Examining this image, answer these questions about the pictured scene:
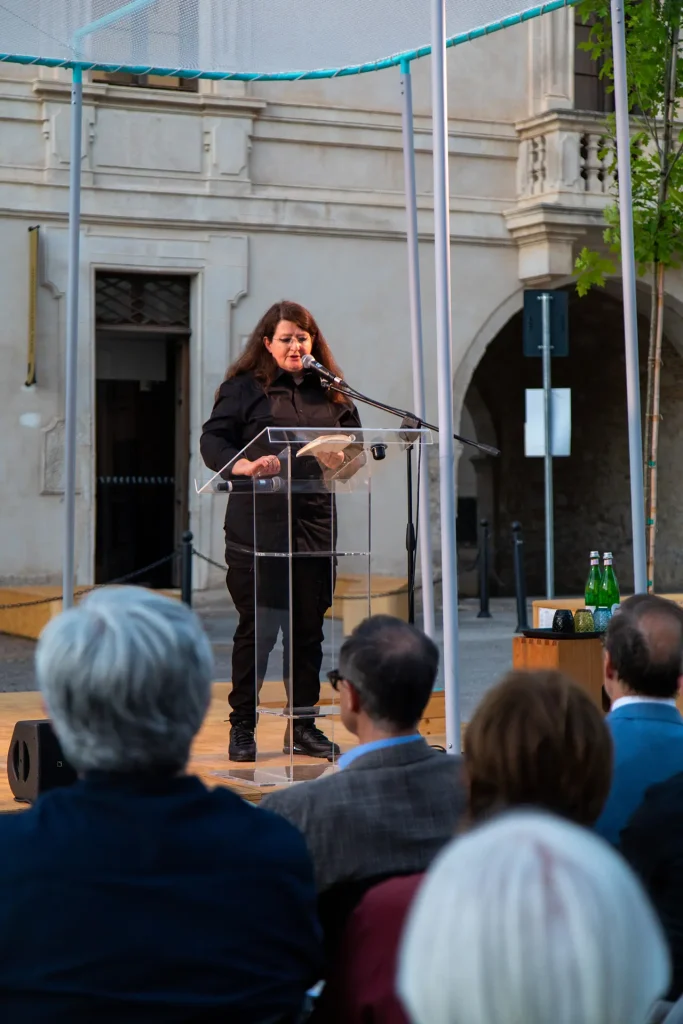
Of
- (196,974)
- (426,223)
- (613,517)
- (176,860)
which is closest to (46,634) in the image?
(176,860)

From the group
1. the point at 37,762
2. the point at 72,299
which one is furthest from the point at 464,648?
the point at 37,762

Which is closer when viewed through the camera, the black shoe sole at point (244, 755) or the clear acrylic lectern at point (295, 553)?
the clear acrylic lectern at point (295, 553)

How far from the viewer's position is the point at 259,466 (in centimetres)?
507

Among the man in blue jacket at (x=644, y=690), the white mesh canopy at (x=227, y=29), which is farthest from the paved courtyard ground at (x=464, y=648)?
the man in blue jacket at (x=644, y=690)

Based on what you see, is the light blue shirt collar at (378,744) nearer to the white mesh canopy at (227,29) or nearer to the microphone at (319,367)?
the microphone at (319,367)

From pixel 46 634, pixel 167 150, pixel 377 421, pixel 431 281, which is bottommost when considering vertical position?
pixel 46 634

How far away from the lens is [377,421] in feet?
49.5

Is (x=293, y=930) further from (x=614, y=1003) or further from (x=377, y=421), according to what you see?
(x=377, y=421)

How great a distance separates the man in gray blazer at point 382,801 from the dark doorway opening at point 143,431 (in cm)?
1190

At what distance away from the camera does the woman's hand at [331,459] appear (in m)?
5.11

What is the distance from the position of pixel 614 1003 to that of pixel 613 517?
60.9ft

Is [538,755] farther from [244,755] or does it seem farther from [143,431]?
[143,431]

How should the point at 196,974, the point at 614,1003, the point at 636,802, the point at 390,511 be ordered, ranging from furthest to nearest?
the point at 390,511 < the point at 636,802 < the point at 196,974 < the point at 614,1003

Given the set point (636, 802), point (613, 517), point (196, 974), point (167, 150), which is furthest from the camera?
point (613, 517)
